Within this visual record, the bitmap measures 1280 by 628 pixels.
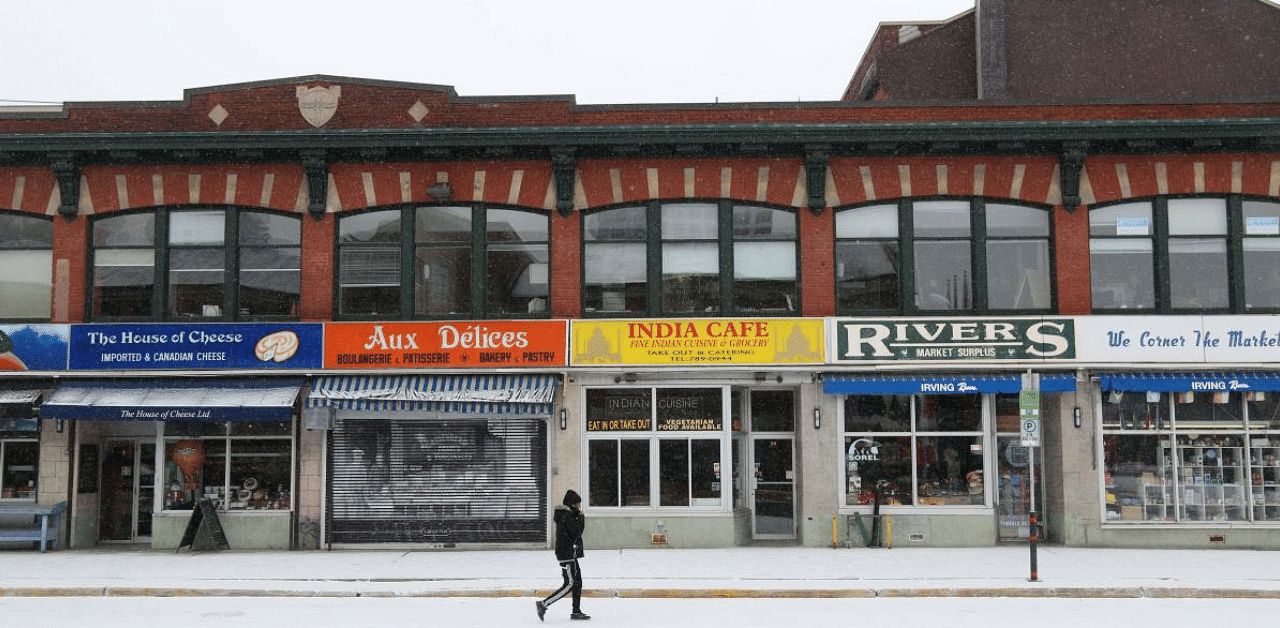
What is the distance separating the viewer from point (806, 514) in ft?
67.9

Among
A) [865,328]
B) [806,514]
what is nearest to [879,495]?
[806,514]

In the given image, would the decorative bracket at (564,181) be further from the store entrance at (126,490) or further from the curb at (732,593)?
the store entrance at (126,490)

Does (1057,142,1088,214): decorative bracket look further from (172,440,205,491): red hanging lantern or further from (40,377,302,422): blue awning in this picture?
(172,440,205,491): red hanging lantern

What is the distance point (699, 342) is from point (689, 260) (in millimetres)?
1544

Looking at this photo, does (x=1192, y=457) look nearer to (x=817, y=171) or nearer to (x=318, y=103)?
(x=817, y=171)

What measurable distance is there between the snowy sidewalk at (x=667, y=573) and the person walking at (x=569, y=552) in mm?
2024

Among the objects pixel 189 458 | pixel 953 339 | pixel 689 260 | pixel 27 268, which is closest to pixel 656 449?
pixel 689 260

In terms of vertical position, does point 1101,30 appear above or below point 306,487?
above

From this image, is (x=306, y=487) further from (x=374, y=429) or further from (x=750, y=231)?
(x=750, y=231)

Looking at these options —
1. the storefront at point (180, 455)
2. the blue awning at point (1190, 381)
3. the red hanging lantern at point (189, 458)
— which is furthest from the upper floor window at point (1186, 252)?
the red hanging lantern at point (189, 458)

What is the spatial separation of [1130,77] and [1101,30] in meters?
1.26

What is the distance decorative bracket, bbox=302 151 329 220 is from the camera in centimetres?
2080

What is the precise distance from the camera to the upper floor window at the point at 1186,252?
68.2ft

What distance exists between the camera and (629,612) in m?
14.4
